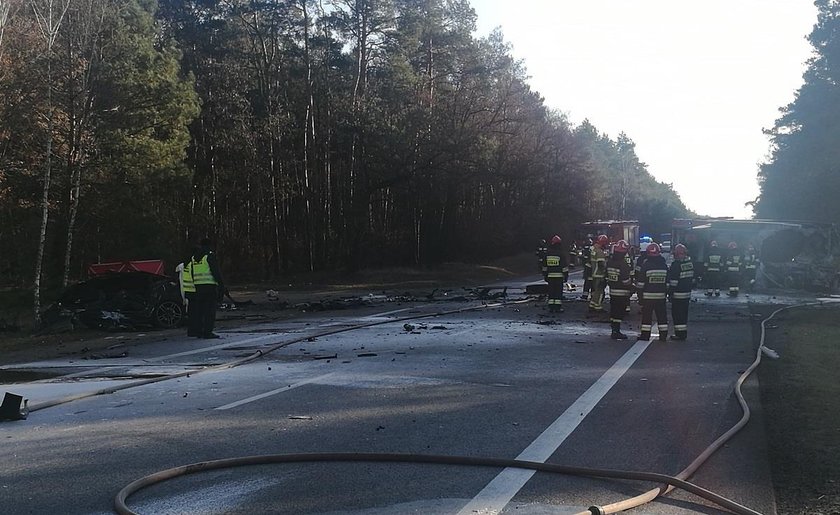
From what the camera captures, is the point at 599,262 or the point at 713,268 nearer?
the point at 599,262

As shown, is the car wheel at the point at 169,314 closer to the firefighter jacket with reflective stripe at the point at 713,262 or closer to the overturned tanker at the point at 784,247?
the firefighter jacket with reflective stripe at the point at 713,262

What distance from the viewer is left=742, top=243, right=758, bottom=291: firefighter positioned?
1118 inches

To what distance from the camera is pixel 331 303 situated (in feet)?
78.3

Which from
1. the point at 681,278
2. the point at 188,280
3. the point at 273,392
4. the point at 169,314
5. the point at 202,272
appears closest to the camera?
the point at 273,392

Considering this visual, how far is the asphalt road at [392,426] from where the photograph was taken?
519 cm

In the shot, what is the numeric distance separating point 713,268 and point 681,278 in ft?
40.6

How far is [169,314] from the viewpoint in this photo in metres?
17.8

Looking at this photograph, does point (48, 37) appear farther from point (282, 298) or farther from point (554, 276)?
point (554, 276)

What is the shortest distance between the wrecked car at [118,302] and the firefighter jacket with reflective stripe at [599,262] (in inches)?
401

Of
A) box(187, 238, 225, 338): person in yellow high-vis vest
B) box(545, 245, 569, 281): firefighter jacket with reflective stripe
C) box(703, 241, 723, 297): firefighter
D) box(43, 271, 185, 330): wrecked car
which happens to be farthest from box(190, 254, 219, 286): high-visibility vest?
box(703, 241, 723, 297): firefighter

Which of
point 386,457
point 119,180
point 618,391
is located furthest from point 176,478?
Answer: point 119,180

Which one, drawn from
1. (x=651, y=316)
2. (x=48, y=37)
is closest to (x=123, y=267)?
(x=48, y=37)

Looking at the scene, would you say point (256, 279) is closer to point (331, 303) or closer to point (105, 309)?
point (331, 303)

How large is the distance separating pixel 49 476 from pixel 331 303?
1819cm
